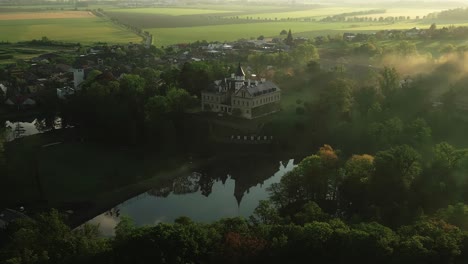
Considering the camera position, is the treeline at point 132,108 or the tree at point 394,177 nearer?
the tree at point 394,177

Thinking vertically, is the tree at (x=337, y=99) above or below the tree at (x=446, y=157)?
above

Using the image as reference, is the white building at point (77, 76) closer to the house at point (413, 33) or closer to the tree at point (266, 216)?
the tree at point (266, 216)

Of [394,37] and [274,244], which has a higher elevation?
[394,37]

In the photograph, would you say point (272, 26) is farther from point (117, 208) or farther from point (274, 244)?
point (274, 244)

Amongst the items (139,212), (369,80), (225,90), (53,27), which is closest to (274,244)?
(139,212)

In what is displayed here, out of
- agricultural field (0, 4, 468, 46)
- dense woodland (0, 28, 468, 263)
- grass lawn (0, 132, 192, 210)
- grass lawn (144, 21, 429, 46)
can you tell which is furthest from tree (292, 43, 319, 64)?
agricultural field (0, 4, 468, 46)

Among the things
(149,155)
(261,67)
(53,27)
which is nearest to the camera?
Result: (149,155)

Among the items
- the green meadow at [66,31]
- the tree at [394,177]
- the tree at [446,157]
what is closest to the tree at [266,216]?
the tree at [394,177]
